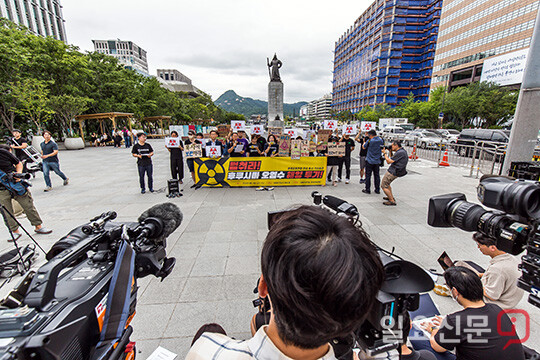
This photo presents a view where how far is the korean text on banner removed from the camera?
809 centimetres

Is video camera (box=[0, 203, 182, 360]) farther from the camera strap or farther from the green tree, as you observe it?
the green tree

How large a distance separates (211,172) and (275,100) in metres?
15.2

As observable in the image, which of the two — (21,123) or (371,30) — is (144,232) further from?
(371,30)

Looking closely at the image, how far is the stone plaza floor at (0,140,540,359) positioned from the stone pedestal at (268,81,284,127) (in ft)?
43.1

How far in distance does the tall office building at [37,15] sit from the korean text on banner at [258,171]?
4400 centimetres

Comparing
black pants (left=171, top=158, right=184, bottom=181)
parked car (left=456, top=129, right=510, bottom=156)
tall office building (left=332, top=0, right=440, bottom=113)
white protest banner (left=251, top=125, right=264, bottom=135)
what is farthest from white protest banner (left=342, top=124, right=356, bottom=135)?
tall office building (left=332, top=0, right=440, bottom=113)

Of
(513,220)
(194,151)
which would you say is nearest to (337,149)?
(194,151)

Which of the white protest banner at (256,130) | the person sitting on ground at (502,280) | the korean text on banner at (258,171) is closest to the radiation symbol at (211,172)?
the korean text on banner at (258,171)

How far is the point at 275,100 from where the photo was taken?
2152 cm

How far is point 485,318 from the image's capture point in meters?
1.70

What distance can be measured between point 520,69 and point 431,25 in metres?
52.0

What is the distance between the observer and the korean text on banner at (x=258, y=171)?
26.6ft

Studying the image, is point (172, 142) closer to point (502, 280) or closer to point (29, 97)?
point (502, 280)

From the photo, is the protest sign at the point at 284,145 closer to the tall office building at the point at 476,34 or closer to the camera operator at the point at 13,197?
the camera operator at the point at 13,197
